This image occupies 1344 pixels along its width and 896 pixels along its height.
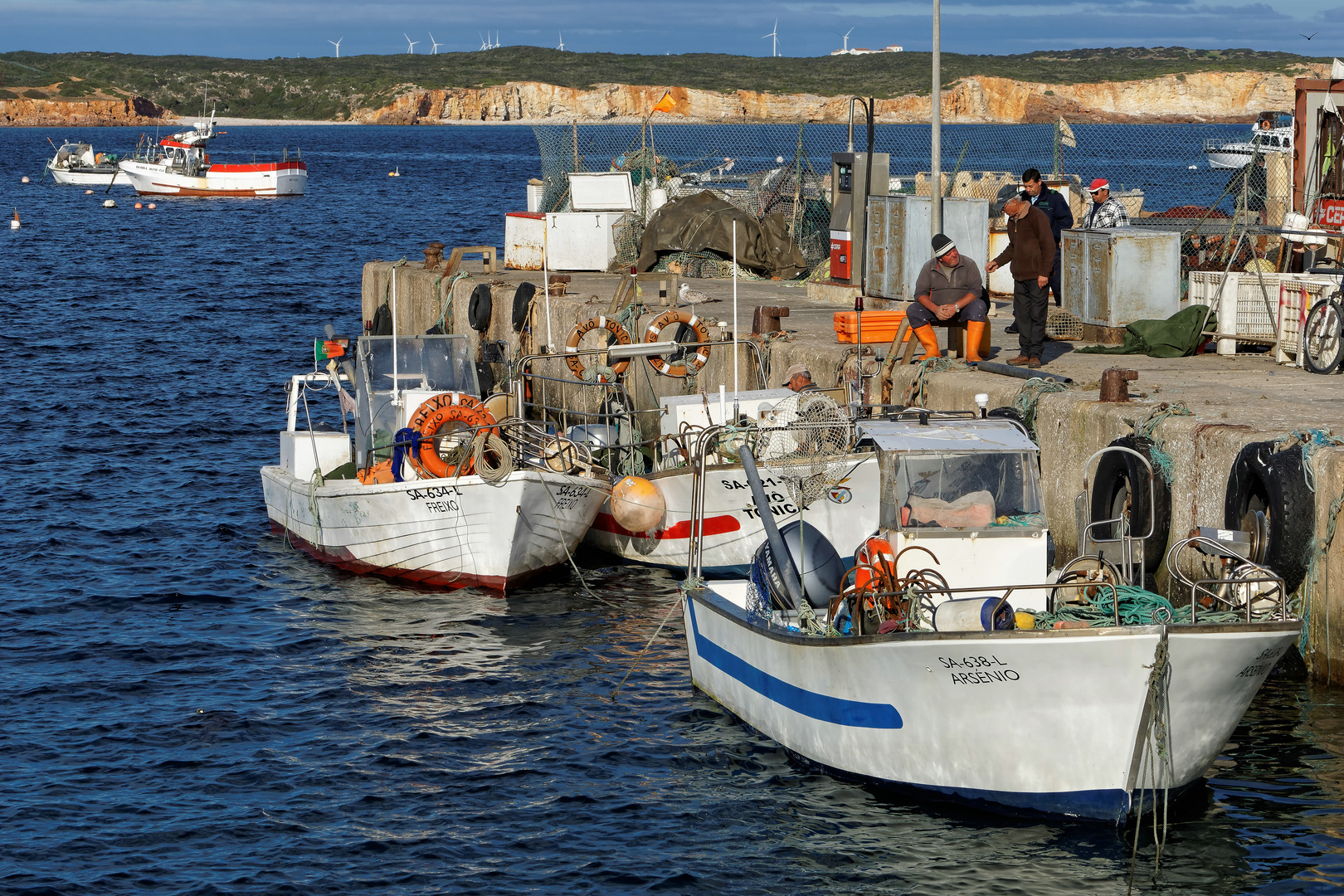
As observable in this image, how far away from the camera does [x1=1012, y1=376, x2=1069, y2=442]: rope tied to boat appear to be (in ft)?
46.1

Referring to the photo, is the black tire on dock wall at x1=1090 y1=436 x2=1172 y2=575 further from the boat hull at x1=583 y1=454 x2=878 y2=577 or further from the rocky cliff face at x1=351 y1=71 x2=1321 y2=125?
the rocky cliff face at x1=351 y1=71 x2=1321 y2=125

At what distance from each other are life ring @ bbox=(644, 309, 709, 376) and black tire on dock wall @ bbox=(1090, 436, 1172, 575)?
6685 mm

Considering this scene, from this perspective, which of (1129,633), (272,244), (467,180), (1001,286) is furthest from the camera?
(467,180)

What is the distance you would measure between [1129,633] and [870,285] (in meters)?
12.8

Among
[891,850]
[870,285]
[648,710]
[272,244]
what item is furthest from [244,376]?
[272,244]

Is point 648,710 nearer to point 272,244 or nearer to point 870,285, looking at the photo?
point 870,285

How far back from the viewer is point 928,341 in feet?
53.7

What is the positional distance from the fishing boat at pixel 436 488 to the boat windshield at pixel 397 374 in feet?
0.06

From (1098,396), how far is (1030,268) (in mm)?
2410

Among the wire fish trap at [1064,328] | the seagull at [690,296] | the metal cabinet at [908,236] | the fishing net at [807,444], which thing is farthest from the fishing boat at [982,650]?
the seagull at [690,296]

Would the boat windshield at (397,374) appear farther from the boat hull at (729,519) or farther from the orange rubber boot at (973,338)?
the orange rubber boot at (973,338)

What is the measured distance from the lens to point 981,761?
30.2 ft

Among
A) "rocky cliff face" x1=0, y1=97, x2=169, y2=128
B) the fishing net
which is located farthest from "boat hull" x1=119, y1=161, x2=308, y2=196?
"rocky cliff face" x1=0, y1=97, x2=169, y2=128

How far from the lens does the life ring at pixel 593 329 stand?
18672mm
